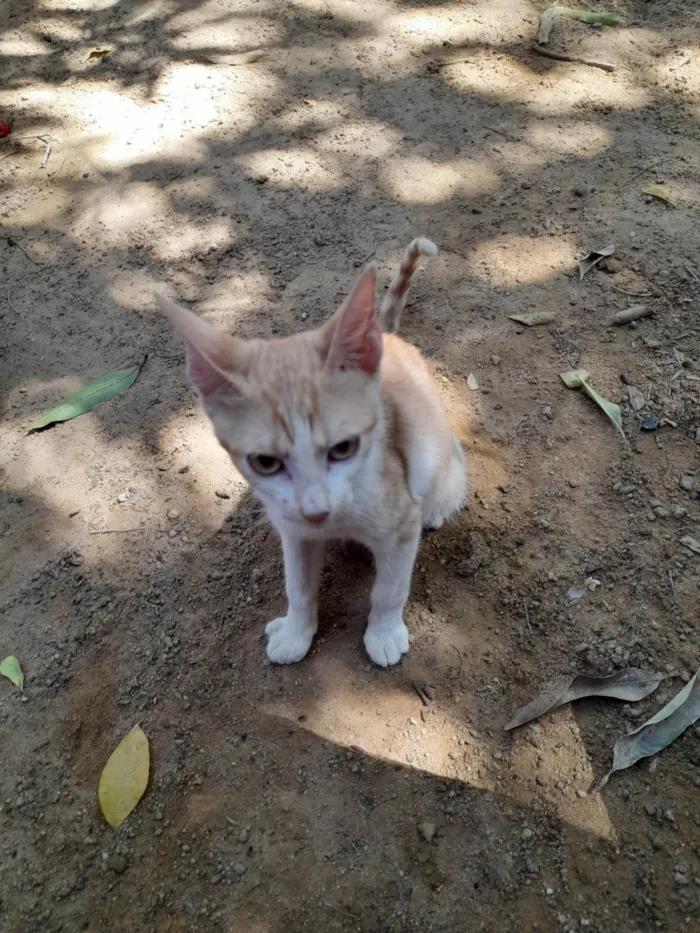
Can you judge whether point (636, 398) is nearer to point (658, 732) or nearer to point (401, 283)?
point (401, 283)

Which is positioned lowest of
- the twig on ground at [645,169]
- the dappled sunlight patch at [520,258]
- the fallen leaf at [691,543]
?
the fallen leaf at [691,543]

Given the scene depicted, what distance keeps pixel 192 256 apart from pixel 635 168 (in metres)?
2.65

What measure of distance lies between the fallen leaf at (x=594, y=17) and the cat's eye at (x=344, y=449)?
4428mm

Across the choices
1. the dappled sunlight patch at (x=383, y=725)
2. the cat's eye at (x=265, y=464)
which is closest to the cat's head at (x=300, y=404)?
the cat's eye at (x=265, y=464)

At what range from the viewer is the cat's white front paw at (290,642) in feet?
7.86

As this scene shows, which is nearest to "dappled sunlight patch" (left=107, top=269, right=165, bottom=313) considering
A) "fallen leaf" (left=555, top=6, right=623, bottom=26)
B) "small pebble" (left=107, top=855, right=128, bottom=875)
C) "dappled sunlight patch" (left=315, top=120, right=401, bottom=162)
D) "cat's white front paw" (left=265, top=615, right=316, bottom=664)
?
"dappled sunlight patch" (left=315, top=120, right=401, bottom=162)

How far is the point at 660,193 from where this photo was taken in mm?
3549

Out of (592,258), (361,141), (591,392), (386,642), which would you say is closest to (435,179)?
(361,141)

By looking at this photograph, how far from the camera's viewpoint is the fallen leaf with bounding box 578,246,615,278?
3.37 meters

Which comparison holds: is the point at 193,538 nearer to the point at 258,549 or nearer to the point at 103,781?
the point at 258,549

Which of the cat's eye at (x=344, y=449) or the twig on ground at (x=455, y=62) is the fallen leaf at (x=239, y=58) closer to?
the twig on ground at (x=455, y=62)

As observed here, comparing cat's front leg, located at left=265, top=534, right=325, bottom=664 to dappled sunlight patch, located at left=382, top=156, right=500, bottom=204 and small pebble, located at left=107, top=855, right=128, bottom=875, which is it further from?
dappled sunlight patch, located at left=382, top=156, right=500, bottom=204

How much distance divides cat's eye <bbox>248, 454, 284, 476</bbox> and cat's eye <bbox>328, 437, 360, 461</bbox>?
15 cm

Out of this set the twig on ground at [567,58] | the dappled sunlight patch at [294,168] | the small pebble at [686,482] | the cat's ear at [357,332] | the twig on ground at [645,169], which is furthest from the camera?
the twig on ground at [567,58]
